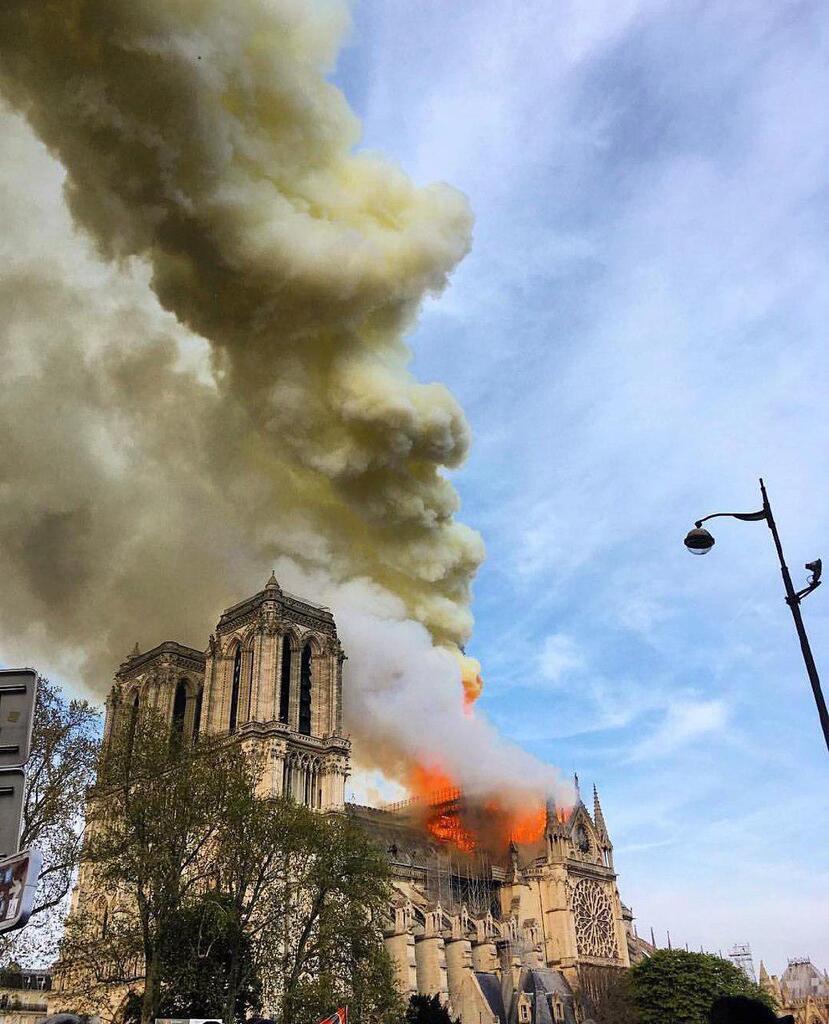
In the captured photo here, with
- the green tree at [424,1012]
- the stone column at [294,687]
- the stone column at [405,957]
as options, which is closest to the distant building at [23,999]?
the green tree at [424,1012]

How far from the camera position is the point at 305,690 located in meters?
63.8

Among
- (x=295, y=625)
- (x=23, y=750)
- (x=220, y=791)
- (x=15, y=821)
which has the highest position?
(x=295, y=625)

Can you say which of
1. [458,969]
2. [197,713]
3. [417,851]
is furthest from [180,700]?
[458,969]

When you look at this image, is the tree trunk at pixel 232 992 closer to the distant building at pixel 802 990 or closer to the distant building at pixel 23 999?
the distant building at pixel 23 999

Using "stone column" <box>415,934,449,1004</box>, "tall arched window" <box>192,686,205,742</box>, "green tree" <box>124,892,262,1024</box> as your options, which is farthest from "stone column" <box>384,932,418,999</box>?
"tall arched window" <box>192,686,205,742</box>

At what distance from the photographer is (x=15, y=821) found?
214 inches

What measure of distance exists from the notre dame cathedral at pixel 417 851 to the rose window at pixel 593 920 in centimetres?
13

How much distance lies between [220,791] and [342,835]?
350 inches

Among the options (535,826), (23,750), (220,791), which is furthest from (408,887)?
(23,750)

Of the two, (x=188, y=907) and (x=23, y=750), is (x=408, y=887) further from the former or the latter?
(x=23, y=750)

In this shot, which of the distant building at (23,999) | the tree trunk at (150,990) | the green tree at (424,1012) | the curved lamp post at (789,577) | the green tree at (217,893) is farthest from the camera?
the green tree at (424,1012)

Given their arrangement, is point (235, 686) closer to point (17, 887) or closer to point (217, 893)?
point (217, 893)

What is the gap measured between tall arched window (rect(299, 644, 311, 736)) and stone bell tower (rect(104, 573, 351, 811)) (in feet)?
0.21

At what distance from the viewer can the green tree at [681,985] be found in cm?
5519
